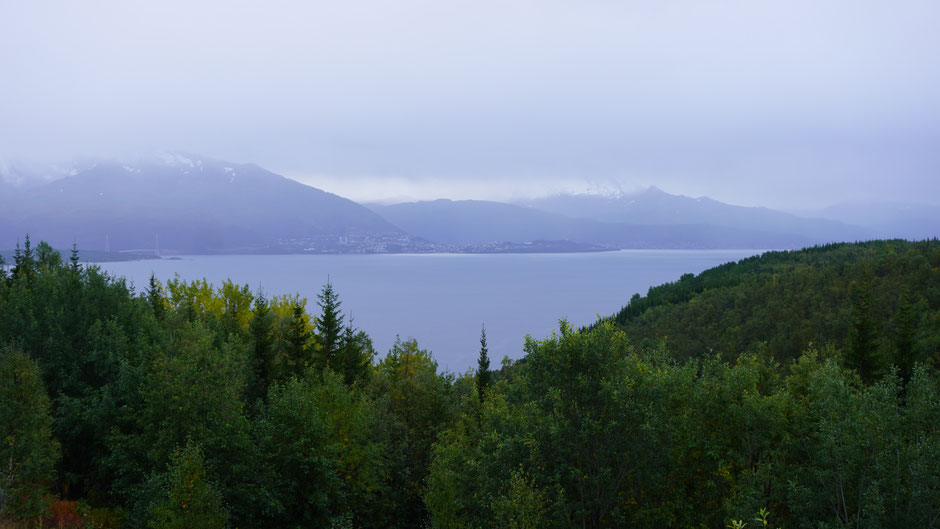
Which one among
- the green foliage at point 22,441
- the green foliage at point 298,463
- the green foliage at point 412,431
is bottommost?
the green foliage at point 412,431

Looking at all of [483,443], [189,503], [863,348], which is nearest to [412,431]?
[483,443]

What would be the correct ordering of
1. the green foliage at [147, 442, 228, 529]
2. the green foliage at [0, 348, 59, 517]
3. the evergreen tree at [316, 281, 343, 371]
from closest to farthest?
the green foliage at [147, 442, 228, 529] → the green foliage at [0, 348, 59, 517] → the evergreen tree at [316, 281, 343, 371]

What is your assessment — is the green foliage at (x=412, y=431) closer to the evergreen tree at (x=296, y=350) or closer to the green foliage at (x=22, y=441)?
the evergreen tree at (x=296, y=350)

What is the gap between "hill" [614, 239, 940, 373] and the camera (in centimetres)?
5038

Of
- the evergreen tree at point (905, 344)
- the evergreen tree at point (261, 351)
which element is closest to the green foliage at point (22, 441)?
the evergreen tree at point (261, 351)

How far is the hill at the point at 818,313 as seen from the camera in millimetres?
50375

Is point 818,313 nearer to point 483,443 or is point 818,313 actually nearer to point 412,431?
point 412,431

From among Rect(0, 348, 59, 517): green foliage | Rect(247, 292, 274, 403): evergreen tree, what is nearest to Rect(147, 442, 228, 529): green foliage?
Rect(0, 348, 59, 517): green foliage

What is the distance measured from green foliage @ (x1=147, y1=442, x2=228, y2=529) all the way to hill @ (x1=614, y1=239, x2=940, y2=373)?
47.4 m

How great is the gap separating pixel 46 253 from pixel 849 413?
208 feet

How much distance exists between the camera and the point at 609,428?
19.7 metres

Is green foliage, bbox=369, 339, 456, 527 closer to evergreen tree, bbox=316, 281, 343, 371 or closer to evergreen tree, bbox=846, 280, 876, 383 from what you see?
evergreen tree, bbox=316, 281, 343, 371

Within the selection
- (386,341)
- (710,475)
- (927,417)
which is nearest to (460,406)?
(710,475)

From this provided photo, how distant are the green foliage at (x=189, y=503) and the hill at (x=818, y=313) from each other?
156 ft
